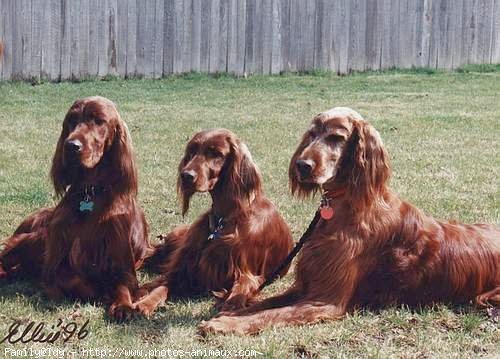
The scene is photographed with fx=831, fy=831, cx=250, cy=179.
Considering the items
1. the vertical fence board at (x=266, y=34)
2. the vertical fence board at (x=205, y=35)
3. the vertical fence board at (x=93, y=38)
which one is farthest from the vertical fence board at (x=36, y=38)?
the vertical fence board at (x=266, y=34)

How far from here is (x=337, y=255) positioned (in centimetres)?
420

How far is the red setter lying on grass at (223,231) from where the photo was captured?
15.4 ft

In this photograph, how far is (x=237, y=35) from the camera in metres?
13.3

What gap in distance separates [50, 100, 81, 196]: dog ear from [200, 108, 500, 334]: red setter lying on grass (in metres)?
1.24

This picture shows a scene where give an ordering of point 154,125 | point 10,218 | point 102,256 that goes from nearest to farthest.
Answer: point 102,256 → point 10,218 → point 154,125

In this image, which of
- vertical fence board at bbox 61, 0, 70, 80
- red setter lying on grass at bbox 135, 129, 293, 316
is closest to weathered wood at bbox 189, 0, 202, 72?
vertical fence board at bbox 61, 0, 70, 80

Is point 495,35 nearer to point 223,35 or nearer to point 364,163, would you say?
point 223,35

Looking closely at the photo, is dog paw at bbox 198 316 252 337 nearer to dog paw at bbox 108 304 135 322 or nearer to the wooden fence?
dog paw at bbox 108 304 135 322

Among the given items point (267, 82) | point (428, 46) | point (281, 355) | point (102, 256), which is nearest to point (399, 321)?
point (281, 355)

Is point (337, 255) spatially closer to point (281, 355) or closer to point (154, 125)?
point (281, 355)

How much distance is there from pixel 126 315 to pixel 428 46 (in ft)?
37.2

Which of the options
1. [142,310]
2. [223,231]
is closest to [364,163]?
[223,231]

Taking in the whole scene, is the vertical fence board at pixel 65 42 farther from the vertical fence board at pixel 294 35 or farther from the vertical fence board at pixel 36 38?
the vertical fence board at pixel 294 35

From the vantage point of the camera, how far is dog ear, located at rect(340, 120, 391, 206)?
4121 mm
